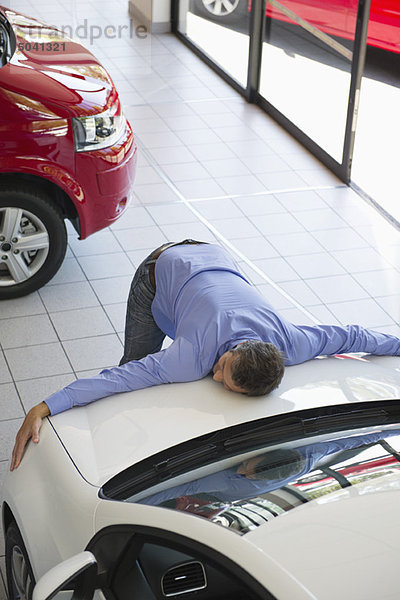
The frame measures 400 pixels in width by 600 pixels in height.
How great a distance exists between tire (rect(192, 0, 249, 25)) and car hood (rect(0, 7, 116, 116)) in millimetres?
4245

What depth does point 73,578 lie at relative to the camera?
225 centimetres

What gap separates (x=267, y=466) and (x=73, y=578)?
0.64 metres

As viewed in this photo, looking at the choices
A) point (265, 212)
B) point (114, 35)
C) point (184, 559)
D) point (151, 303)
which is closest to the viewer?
point (184, 559)

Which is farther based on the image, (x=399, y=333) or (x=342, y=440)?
(x=399, y=333)

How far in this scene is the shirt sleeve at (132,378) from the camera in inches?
116

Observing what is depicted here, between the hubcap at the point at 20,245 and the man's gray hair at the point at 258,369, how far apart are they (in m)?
2.62

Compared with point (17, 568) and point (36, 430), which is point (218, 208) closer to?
point (36, 430)

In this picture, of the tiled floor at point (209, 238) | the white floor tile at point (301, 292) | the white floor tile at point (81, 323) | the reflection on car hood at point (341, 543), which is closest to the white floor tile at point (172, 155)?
the tiled floor at point (209, 238)

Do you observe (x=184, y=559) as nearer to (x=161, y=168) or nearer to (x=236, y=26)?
(x=161, y=168)

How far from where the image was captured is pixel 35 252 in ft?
17.6

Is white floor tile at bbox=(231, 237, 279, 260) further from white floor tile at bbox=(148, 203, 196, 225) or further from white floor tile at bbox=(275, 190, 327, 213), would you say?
white floor tile at bbox=(275, 190, 327, 213)

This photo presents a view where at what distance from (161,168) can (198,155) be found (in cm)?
48

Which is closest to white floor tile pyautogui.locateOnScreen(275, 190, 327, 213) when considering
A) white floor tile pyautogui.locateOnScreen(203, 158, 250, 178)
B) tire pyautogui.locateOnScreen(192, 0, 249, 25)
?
white floor tile pyautogui.locateOnScreen(203, 158, 250, 178)

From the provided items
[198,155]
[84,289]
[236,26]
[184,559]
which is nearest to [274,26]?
[236,26]
